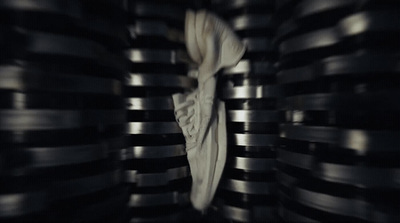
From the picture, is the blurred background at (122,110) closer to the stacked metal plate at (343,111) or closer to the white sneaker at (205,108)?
the stacked metal plate at (343,111)

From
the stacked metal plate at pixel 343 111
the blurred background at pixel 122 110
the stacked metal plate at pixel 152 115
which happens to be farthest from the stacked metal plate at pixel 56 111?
the stacked metal plate at pixel 343 111

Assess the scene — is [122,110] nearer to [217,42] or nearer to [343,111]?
[217,42]

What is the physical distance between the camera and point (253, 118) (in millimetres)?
809

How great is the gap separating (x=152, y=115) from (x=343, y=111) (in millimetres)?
517

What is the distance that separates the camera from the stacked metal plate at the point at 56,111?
43 cm

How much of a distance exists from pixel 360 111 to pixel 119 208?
0.48 m

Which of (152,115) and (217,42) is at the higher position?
(217,42)

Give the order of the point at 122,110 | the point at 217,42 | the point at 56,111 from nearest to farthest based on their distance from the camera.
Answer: the point at 56,111, the point at 122,110, the point at 217,42

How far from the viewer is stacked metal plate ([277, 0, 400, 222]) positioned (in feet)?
1.46

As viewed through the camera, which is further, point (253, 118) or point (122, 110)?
point (253, 118)

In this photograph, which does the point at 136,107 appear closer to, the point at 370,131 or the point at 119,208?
the point at 119,208

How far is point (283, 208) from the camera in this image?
2.00ft

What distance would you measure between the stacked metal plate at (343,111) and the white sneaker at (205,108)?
0.67 feet

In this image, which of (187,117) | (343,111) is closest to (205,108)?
(187,117)
